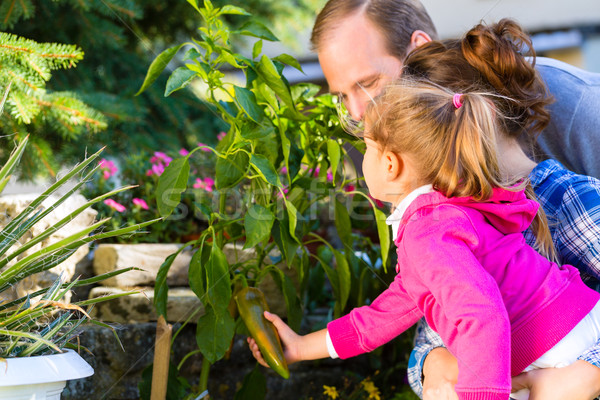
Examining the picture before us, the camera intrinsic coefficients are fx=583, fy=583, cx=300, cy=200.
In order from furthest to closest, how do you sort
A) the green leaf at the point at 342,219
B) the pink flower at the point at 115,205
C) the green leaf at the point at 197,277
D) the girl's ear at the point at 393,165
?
the pink flower at the point at 115,205 → the green leaf at the point at 342,219 → the green leaf at the point at 197,277 → the girl's ear at the point at 393,165

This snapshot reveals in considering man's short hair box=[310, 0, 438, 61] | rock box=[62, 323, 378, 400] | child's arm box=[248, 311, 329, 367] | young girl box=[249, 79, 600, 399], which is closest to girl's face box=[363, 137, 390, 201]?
young girl box=[249, 79, 600, 399]

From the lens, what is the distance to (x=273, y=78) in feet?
4.44

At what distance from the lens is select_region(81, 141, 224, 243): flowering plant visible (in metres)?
2.06

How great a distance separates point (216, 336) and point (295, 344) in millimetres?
185

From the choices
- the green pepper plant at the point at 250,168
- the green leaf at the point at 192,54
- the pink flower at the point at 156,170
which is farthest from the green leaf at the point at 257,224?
the pink flower at the point at 156,170

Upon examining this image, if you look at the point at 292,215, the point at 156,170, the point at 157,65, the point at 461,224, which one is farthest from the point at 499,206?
the point at 156,170

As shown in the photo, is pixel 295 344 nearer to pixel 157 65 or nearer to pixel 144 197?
pixel 157 65

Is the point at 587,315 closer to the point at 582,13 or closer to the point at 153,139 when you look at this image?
the point at 153,139

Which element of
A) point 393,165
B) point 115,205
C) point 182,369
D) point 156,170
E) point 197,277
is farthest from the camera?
point 156,170

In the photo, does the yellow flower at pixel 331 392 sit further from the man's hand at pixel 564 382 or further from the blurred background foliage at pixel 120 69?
the blurred background foliage at pixel 120 69

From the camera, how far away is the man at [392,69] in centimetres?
166

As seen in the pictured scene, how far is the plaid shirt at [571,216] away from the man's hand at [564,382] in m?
0.26

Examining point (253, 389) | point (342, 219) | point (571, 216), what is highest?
point (571, 216)

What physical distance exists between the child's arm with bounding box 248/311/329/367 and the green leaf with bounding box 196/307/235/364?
0.21ft
